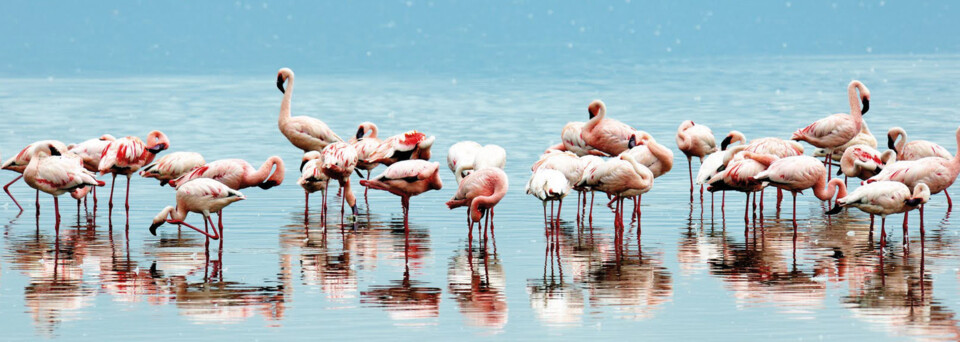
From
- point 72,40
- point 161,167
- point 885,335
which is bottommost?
point 885,335

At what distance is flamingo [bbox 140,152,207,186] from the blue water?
53 cm

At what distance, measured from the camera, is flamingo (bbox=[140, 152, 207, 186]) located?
13.7 meters

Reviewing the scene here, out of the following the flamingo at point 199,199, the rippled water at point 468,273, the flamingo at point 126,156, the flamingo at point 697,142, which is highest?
the flamingo at point 697,142

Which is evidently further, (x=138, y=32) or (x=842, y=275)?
(x=138, y=32)

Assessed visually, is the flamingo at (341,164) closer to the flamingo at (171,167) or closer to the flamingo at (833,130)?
the flamingo at (171,167)

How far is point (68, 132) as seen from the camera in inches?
985

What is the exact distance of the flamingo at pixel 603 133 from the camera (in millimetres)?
16094

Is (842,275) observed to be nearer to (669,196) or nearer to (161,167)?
(669,196)

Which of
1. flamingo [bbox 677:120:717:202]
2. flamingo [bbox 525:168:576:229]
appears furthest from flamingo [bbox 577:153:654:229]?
flamingo [bbox 677:120:717:202]

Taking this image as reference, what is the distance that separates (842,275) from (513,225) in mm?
3715

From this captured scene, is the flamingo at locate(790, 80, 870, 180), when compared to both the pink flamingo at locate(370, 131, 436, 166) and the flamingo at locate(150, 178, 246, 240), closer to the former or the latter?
the pink flamingo at locate(370, 131, 436, 166)

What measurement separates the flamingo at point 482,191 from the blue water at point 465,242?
366 mm

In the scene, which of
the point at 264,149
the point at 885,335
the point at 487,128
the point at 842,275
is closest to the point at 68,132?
the point at 264,149

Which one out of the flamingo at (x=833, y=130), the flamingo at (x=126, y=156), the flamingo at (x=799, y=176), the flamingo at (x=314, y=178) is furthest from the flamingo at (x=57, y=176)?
the flamingo at (x=833, y=130)
